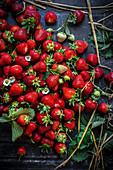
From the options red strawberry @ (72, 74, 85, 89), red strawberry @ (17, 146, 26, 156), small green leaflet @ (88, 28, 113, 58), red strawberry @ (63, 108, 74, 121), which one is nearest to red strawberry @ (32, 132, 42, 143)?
red strawberry @ (17, 146, 26, 156)

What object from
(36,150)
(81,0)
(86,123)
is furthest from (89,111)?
(81,0)

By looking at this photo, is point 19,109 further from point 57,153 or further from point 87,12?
point 87,12

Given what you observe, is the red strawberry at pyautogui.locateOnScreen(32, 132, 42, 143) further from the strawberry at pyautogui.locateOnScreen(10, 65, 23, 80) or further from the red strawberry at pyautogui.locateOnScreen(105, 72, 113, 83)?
the red strawberry at pyautogui.locateOnScreen(105, 72, 113, 83)

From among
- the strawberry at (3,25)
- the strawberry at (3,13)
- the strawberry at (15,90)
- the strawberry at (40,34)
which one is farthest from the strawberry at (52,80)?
the strawberry at (3,13)

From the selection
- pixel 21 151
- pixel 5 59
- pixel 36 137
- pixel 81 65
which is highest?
pixel 5 59

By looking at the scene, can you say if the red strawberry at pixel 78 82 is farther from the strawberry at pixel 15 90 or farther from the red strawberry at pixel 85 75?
the strawberry at pixel 15 90

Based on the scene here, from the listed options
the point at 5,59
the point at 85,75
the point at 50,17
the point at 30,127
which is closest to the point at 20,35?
the point at 5,59

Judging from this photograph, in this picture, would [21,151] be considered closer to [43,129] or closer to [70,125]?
[43,129]
